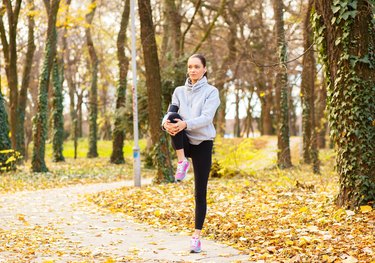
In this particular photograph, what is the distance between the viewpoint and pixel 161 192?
552 inches

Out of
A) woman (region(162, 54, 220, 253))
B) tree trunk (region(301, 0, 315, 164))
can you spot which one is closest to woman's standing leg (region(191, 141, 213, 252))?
woman (region(162, 54, 220, 253))

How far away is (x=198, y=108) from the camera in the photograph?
21.6ft

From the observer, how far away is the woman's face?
6.63 m

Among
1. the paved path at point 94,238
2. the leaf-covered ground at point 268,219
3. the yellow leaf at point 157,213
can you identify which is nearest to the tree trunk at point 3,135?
the leaf-covered ground at point 268,219

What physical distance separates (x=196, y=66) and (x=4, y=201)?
362 inches

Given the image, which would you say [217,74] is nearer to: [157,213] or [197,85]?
[157,213]

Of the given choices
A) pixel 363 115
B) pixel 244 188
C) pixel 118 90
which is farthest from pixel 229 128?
pixel 363 115

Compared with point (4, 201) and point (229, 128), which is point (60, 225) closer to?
point (4, 201)

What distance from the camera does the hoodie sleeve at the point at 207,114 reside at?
6.39 metres

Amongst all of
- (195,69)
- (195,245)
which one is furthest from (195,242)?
(195,69)

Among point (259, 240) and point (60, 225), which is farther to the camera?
point (60, 225)

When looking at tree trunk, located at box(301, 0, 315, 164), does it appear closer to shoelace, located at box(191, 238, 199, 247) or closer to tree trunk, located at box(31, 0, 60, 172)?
tree trunk, located at box(31, 0, 60, 172)

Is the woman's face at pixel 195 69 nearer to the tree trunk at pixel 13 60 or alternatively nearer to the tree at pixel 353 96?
the tree at pixel 353 96

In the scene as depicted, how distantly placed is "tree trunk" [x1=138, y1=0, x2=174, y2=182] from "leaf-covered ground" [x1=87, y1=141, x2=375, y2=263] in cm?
160
